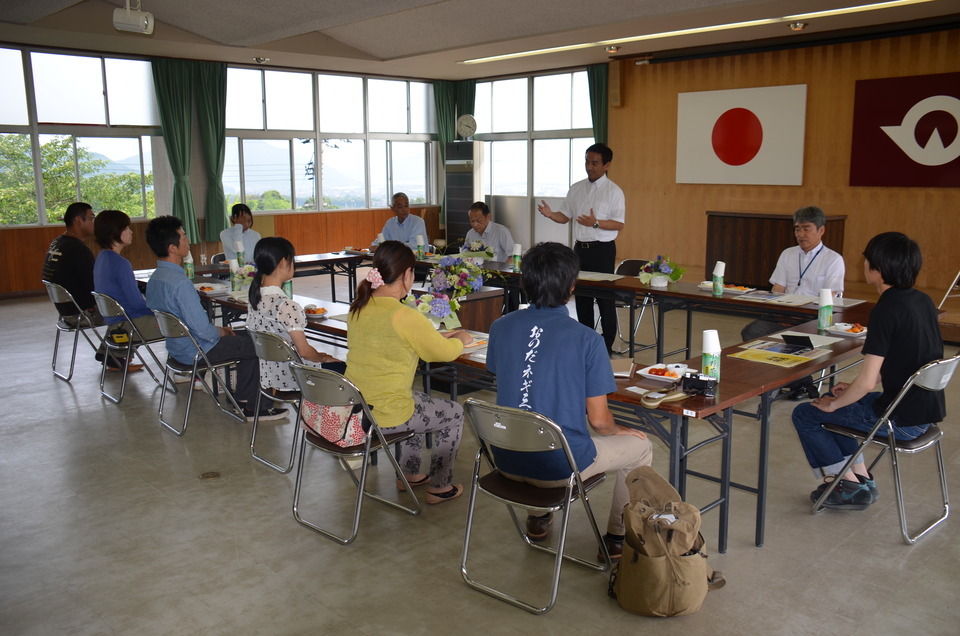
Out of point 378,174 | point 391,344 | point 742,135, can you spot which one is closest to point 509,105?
point 378,174

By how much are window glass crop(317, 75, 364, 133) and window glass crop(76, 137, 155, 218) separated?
296 centimetres

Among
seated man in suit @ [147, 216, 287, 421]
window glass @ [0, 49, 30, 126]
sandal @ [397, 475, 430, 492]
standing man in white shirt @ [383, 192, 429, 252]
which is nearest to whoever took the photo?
sandal @ [397, 475, 430, 492]

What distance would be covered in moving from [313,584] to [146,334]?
9.58 feet

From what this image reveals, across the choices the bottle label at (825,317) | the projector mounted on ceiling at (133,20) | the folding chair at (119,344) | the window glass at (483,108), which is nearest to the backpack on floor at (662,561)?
the bottle label at (825,317)

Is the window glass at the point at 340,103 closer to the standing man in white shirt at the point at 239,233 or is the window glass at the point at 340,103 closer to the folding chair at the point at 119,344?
the standing man in white shirt at the point at 239,233

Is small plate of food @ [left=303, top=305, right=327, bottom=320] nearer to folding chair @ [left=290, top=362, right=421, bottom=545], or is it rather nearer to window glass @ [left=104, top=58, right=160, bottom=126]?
folding chair @ [left=290, top=362, right=421, bottom=545]

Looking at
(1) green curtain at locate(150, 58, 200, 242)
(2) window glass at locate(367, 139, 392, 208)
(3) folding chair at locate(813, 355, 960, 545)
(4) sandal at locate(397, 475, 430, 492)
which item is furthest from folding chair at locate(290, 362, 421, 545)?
(2) window glass at locate(367, 139, 392, 208)

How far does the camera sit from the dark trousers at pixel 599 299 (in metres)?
6.43

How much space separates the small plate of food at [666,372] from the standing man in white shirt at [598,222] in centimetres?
307

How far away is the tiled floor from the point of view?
2809 mm

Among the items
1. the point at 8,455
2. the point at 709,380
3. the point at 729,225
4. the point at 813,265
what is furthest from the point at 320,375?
the point at 729,225

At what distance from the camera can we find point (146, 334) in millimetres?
5336

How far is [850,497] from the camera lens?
3.64 meters

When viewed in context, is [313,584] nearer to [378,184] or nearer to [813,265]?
[813,265]
